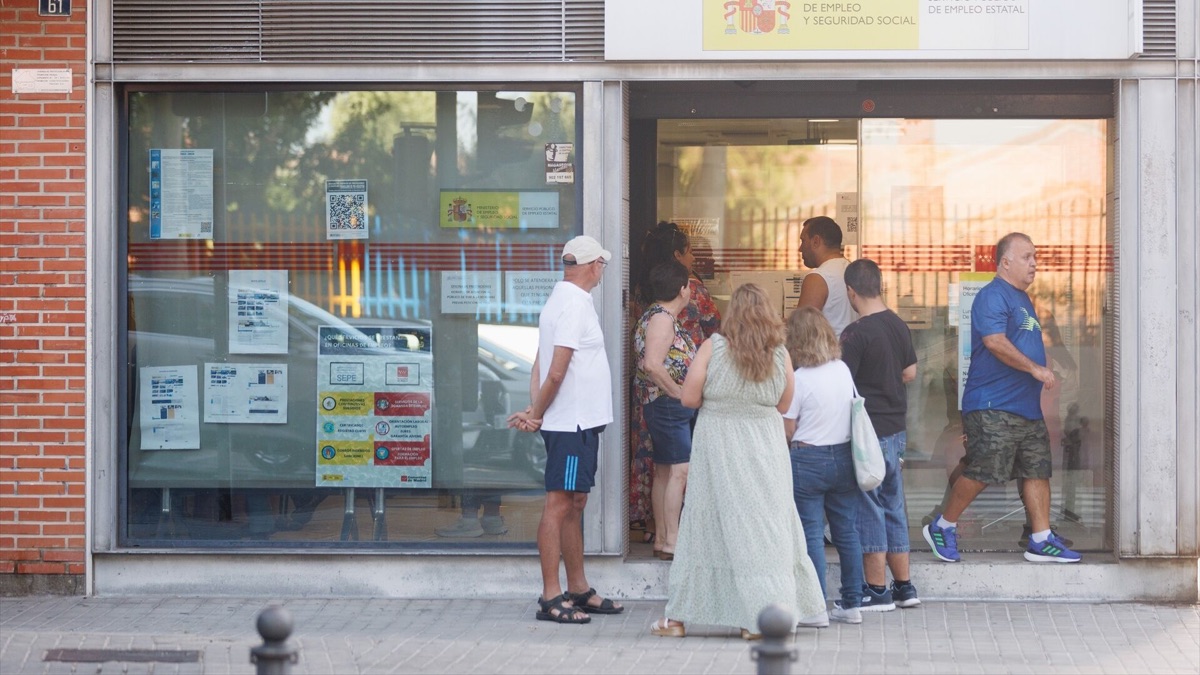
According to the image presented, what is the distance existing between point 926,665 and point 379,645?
253 cm

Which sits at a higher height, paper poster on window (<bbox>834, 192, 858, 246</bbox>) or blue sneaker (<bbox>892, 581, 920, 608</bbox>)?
paper poster on window (<bbox>834, 192, 858, 246</bbox>)

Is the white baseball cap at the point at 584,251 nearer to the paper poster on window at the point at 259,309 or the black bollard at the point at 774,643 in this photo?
the paper poster on window at the point at 259,309

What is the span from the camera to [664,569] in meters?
8.31

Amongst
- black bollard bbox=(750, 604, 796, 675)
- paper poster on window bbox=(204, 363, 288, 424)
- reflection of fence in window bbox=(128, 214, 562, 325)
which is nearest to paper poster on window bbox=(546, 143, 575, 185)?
reflection of fence in window bbox=(128, 214, 562, 325)

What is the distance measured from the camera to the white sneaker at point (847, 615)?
7574 mm

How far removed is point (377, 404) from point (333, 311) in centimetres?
59

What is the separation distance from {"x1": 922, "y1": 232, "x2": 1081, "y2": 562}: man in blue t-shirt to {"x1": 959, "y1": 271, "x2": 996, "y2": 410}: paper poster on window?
2.55 ft

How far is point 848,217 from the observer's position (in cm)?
973

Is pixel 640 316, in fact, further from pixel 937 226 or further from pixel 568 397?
pixel 937 226

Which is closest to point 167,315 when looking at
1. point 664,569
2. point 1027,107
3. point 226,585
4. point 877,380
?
point 226,585

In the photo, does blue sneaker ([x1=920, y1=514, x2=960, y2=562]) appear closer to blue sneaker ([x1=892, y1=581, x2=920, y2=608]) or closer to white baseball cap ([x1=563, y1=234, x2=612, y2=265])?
blue sneaker ([x1=892, y1=581, x2=920, y2=608])

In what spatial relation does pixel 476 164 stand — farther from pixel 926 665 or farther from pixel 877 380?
pixel 926 665

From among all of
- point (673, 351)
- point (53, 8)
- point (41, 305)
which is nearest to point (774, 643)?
point (673, 351)

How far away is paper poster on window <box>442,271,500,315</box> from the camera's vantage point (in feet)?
28.1
